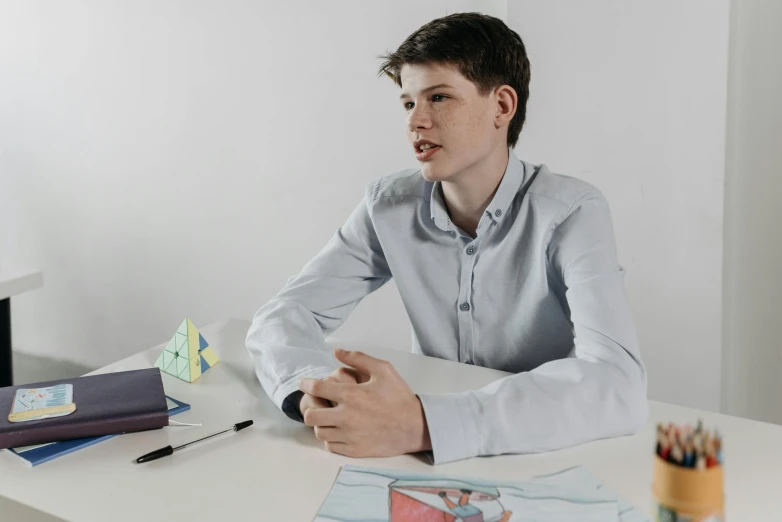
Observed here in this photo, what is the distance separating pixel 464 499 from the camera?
0.82 metres

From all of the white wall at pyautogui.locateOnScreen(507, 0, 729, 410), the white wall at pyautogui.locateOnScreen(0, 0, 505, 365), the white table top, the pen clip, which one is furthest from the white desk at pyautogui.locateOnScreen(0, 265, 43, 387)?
the white wall at pyautogui.locateOnScreen(507, 0, 729, 410)

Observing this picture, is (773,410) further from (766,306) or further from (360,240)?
(360,240)

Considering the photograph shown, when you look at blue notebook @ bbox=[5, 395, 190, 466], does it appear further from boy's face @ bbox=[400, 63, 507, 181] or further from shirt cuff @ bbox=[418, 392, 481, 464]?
boy's face @ bbox=[400, 63, 507, 181]

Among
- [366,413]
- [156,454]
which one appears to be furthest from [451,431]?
[156,454]

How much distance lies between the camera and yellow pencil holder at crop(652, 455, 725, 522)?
566 millimetres

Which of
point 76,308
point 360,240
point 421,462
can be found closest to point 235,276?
point 76,308

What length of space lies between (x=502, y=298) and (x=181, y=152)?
169cm

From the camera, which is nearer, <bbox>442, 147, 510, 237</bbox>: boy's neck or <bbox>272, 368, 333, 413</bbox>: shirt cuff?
<bbox>272, 368, 333, 413</bbox>: shirt cuff

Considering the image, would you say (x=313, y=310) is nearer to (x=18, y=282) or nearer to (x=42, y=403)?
(x=42, y=403)

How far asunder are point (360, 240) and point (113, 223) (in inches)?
69.8

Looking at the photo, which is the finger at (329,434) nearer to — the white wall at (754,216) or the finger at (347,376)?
the finger at (347,376)

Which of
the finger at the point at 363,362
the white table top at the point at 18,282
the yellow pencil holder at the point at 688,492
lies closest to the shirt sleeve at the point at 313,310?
the finger at the point at 363,362

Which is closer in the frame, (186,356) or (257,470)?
(257,470)

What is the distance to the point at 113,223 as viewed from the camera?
294 centimetres
